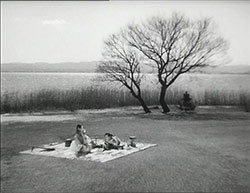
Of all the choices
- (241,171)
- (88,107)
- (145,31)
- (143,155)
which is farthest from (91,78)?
(241,171)

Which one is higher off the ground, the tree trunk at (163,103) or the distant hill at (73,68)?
the distant hill at (73,68)

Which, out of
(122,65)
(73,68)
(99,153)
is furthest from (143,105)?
(73,68)

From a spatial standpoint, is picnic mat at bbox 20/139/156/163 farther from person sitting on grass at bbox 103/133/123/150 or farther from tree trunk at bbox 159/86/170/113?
tree trunk at bbox 159/86/170/113

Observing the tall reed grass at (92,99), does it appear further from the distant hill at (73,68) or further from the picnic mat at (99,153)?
the picnic mat at (99,153)

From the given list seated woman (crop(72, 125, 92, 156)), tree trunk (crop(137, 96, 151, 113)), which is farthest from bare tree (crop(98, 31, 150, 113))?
seated woman (crop(72, 125, 92, 156))

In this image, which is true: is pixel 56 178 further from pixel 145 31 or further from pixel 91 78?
pixel 145 31

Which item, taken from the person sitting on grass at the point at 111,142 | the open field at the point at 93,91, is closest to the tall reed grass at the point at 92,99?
the open field at the point at 93,91

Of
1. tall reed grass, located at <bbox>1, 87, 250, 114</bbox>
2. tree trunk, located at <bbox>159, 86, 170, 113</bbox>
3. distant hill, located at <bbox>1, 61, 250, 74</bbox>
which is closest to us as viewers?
distant hill, located at <bbox>1, 61, 250, 74</bbox>
